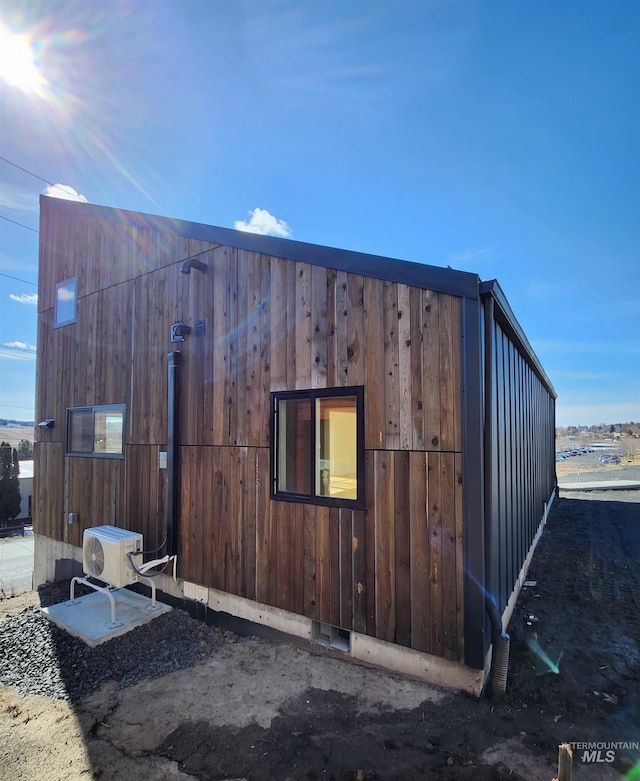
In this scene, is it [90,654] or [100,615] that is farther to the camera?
[100,615]

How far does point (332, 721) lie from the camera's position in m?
2.45

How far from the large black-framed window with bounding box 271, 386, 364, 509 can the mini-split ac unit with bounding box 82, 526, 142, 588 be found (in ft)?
6.47

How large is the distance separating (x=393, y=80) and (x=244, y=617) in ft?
21.6

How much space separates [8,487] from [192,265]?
26127 mm

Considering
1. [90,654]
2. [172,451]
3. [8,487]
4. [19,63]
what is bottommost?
[8,487]

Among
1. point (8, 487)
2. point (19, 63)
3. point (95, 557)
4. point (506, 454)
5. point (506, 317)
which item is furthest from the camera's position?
point (8, 487)

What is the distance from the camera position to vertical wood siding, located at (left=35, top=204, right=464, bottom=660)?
281cm

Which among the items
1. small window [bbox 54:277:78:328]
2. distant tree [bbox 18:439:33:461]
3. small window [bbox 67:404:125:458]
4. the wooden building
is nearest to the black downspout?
the wooden building

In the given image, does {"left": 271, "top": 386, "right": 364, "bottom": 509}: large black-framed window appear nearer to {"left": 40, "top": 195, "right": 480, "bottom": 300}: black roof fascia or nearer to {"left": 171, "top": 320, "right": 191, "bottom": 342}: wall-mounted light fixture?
{"left": 40, "top": 195, "right": 480, "bottom": 300}: black roof fascia

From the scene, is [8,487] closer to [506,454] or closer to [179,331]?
[179,331]

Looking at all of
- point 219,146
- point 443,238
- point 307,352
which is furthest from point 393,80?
point 307,352

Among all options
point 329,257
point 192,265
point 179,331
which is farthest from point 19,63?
point 329,257

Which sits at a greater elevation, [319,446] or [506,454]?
[319,446]

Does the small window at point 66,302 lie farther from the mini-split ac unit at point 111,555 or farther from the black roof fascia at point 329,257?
the mini-split ac unit at point 111,555
